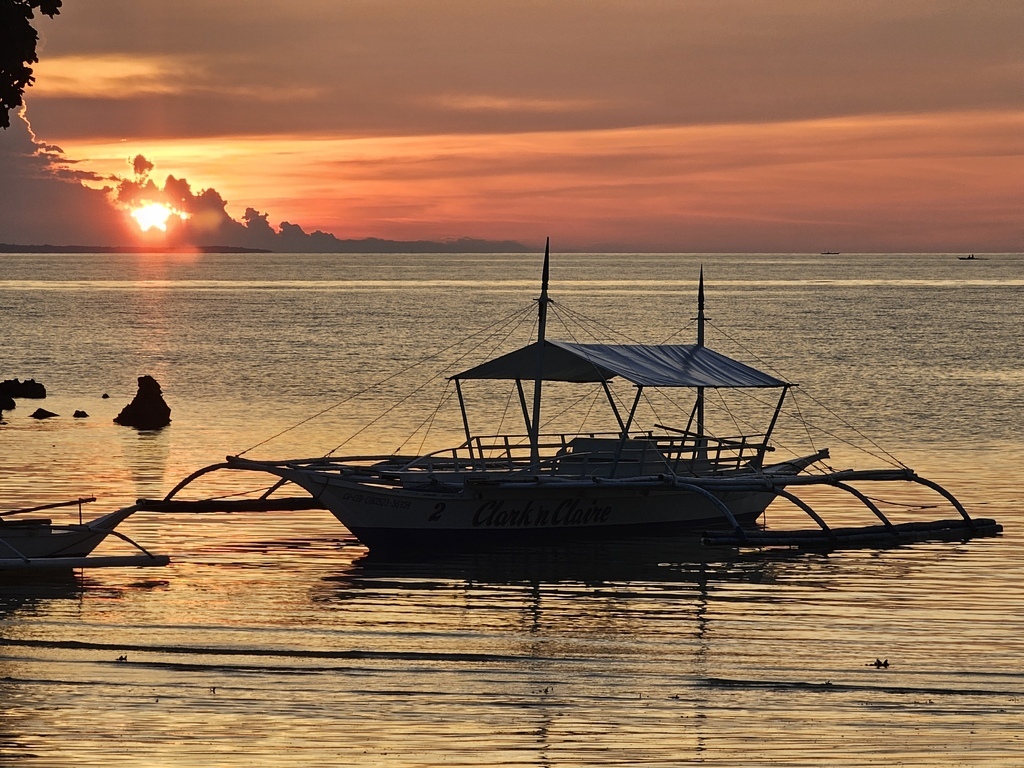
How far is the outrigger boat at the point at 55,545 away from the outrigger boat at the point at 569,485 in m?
2.76

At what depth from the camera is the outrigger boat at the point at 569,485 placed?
27.0 meters

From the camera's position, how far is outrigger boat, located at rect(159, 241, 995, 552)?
88.5ft

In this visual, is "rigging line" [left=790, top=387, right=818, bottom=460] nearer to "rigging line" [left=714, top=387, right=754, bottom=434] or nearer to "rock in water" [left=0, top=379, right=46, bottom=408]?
"rigging line" [left=714, top=387, right=754, bottom=434]

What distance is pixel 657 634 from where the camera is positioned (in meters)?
20.7

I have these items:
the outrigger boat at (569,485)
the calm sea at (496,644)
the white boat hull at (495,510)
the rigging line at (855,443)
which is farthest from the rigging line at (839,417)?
the white boat hull at (495,510)

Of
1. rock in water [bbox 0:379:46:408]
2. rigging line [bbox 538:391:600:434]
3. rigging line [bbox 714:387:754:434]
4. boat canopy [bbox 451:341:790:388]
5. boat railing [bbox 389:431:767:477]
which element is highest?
boat canopy [bbox 451:341:790:388]

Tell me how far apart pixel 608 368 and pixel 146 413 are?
92.7 feet

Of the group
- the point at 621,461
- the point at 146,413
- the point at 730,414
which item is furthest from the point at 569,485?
the point at 730,414

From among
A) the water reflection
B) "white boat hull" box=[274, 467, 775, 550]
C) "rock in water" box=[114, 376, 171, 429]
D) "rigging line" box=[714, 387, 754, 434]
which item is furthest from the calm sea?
"rigging line" box=[714, 387, 754, 434]

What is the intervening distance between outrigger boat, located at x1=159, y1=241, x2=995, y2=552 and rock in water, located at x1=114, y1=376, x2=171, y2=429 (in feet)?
76.2

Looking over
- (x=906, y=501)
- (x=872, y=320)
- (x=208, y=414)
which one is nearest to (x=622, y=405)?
(x=208, y=414)

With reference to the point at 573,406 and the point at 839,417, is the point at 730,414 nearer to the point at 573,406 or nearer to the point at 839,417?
the point at 839,417

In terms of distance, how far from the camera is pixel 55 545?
77.8 ft

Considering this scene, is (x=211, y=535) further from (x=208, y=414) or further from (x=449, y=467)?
(x=208, y=414)
